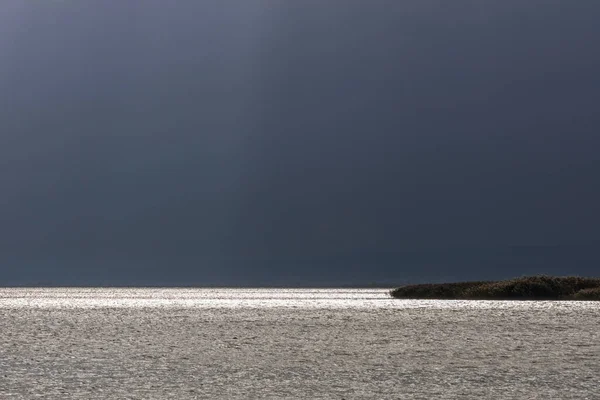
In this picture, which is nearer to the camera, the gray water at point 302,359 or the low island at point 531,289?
the gray water at point 302,359

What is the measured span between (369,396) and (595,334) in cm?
747

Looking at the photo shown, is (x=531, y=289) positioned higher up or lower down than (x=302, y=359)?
higher up

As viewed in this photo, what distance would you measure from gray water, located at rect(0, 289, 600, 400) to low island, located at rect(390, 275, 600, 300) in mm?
15880

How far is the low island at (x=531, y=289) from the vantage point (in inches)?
1293

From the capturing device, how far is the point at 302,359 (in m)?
10.2

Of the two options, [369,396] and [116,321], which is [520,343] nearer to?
[369,396]

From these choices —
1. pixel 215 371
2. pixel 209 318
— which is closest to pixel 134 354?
pixel 215 371

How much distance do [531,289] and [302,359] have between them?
25.3 meters

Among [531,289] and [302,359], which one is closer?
[302,359]

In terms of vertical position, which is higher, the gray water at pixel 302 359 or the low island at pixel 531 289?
the low island at pixel 531 289

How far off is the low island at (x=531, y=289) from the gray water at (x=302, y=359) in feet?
52.1

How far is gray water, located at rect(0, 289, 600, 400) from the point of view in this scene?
7.56 metres

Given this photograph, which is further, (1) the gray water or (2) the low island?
(2) the low island

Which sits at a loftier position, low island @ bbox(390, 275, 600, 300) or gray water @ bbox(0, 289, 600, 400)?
low island @ bbox(390, 275, 600, 300)
